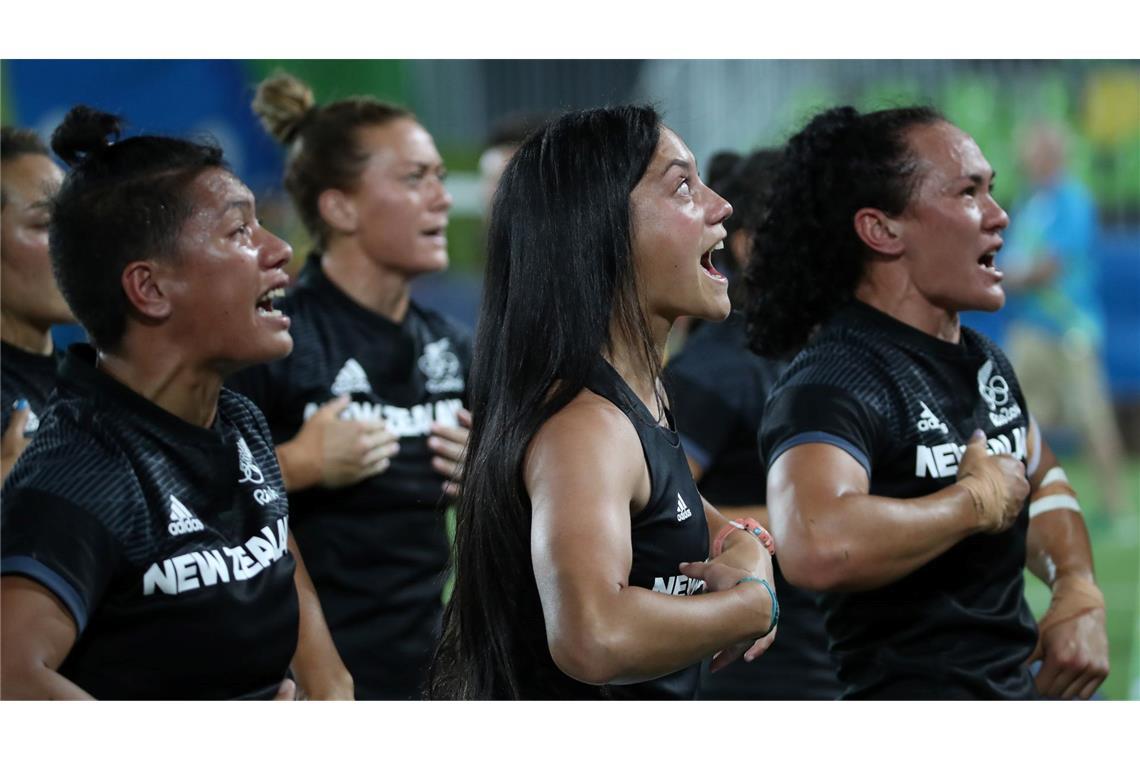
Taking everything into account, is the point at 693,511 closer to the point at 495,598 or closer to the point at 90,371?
the point at 495,598

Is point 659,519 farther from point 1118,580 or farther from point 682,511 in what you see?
point 1118,580

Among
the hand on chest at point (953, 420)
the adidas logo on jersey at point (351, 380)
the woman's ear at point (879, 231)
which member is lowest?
the adidas logo on jersey at point (351, 380)

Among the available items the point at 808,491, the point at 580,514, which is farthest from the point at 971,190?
the point at 580,514

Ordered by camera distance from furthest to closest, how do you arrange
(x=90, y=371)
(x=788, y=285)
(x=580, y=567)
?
1. (x=788, y=285)
2. (x=90, y=371)
3. (x=580, y=567)

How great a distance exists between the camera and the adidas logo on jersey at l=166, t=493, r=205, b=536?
7.39 feet

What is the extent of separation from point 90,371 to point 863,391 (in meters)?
1.45

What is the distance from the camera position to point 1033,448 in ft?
10.1

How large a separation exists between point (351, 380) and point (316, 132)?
0.83m

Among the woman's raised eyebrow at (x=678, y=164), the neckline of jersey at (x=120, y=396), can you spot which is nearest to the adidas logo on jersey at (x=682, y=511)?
the woman's raised eyebrow at (x=678, y=164)

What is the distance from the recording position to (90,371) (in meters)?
2.32

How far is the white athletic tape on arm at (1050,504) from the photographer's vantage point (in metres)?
3.12

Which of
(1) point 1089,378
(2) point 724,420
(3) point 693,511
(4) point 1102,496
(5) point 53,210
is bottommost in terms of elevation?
(4) point 1102,496

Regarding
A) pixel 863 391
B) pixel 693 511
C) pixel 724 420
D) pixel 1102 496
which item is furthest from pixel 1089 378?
pixel 693 511

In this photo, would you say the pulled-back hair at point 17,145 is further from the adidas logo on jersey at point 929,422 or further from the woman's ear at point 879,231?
the adidas logo on jersey at point 929,422
